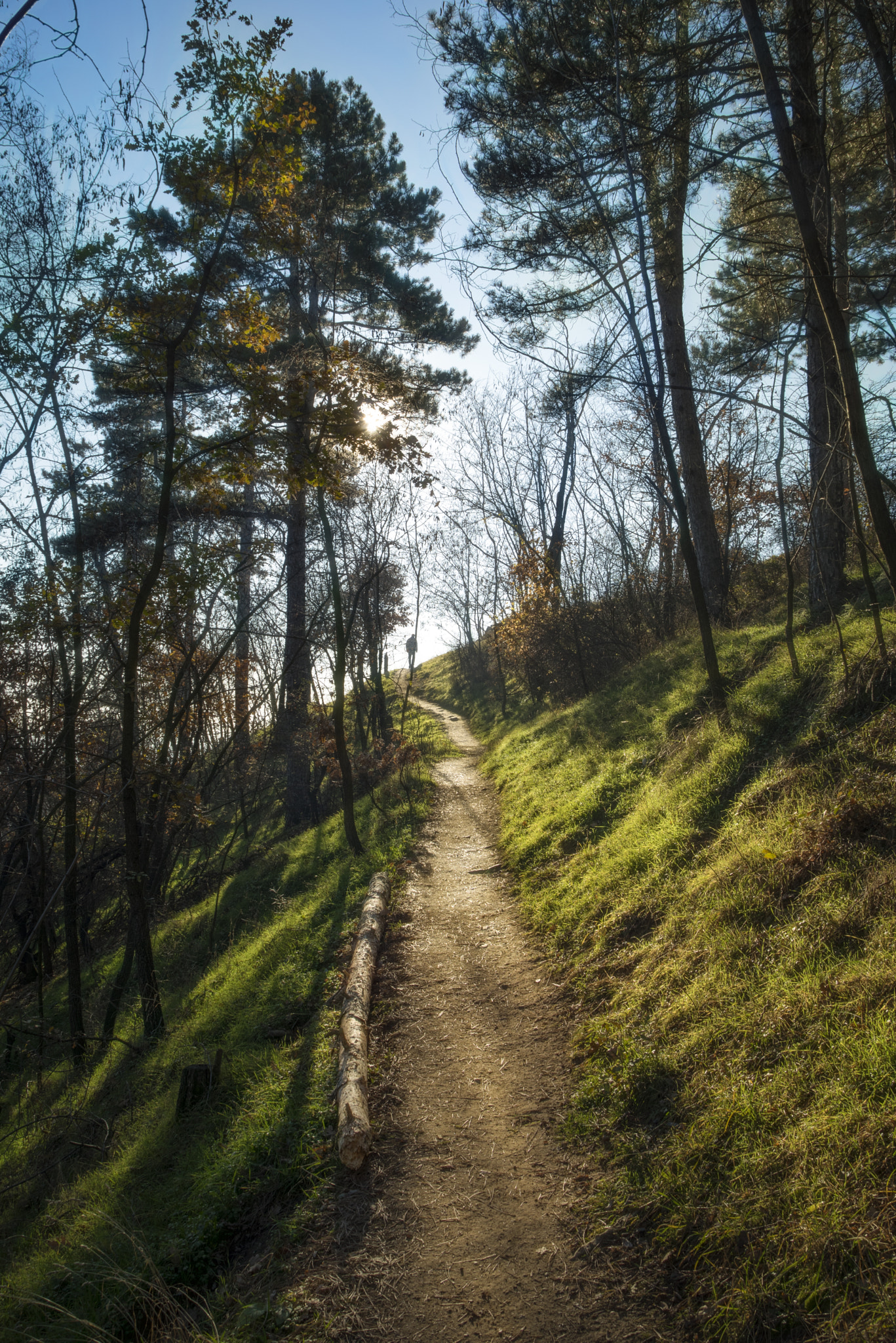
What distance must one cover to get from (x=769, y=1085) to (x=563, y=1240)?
117 centimetres

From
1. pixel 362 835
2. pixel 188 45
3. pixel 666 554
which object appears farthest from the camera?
pixel 666 554

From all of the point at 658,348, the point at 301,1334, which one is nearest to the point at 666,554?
the point at 658,348

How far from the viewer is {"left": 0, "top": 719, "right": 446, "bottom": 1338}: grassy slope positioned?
11.6 feet

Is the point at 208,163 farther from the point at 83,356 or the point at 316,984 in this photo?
the point at 316,984

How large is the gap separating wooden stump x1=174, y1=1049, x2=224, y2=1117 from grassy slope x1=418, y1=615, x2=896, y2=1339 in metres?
2.73

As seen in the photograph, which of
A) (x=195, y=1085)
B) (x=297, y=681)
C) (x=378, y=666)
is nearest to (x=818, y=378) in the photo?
(x=195, y=1085)

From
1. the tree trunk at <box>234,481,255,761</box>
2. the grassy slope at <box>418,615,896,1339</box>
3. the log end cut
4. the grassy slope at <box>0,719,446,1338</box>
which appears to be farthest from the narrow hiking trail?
the tree trunk at <box>234,481,255,761</box>

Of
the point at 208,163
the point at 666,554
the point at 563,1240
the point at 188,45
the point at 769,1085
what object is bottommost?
the point at 563,1240

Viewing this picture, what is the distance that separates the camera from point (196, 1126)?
15.2 feet

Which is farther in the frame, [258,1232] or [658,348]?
[658,348]

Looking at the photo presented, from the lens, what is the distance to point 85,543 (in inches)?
411

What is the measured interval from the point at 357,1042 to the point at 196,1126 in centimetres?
124

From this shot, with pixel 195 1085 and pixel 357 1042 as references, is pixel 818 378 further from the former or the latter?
pixel 195 1085

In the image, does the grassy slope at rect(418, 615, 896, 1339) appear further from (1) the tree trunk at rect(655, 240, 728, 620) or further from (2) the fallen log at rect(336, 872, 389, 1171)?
(1) the tree trunk at rect(655, 240, 728, 620)
